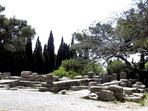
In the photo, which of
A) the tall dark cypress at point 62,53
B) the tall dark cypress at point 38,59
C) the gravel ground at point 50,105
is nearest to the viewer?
the gravel ground at point 50,105

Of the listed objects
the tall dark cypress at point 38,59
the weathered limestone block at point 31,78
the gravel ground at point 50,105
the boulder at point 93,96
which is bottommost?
the gravel ground at point 50,105

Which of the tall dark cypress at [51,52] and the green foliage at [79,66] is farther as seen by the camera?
the tall dark cypress at [51,52]

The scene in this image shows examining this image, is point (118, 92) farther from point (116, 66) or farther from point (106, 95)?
point (116, 66)

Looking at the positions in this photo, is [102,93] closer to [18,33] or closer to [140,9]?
[140,9]

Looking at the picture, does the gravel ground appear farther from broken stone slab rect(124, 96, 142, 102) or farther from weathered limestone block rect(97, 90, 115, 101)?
broken stone slab rect(124, 96, 142, 102)

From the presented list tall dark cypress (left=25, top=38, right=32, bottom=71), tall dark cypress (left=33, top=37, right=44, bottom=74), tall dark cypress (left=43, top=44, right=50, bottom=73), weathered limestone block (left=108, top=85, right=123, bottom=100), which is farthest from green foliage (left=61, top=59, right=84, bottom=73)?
weathered limestone block (left=108, top=85, right=123, bottom=100)

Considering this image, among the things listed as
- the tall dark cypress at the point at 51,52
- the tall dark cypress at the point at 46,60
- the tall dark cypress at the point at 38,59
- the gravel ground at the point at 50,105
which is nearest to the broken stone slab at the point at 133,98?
the gravel ground at the point at 50,105

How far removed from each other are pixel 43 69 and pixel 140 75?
23.4 metres

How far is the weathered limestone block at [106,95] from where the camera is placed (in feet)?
57.3

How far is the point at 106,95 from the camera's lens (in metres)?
17.5

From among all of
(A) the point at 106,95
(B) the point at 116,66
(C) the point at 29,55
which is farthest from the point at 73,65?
(A) the point at 106,95

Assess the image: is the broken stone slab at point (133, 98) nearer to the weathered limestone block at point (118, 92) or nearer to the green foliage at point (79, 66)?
the weathered limestone block at point (118, 92)

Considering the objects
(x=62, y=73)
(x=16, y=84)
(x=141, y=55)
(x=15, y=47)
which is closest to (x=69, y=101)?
(x=16, y=84)

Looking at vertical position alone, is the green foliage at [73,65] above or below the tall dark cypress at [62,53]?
below
